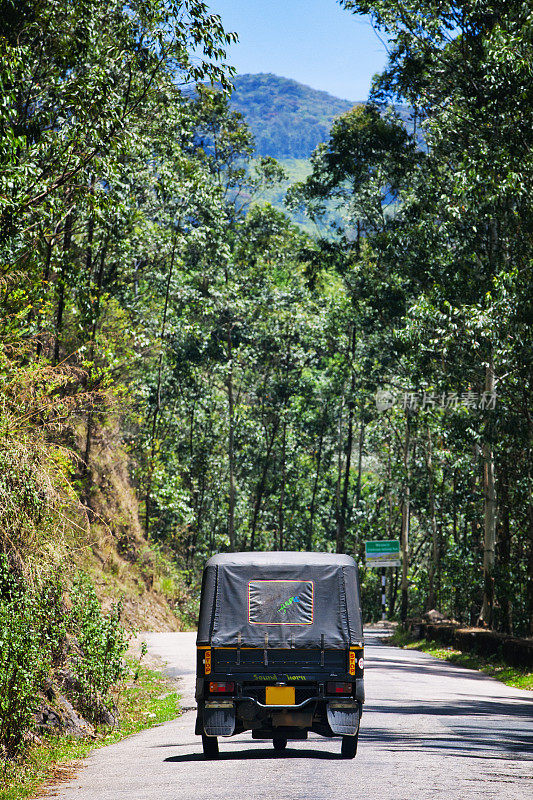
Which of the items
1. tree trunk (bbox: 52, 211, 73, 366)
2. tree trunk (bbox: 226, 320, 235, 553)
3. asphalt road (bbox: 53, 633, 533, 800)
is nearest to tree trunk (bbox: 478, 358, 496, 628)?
asphalt road (bbox: 53, 633, 533, 800)

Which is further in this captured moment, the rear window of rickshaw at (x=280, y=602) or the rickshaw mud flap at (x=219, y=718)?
the rear window of rickshaw at (x=280, y=602)

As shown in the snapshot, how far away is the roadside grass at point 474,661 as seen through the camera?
22922 millimetres

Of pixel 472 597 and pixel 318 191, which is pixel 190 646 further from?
pixel 318 191

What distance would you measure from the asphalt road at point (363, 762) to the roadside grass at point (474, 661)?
551 cm

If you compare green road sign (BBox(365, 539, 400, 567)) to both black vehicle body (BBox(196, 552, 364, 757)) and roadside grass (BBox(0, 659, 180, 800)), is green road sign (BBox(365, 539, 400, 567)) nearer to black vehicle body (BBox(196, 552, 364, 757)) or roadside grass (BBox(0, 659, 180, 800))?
roadside grass (BBox(0, 659, 180, 800))

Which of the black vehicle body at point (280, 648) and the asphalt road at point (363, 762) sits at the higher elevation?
the black vehicle body at point (280, 648)

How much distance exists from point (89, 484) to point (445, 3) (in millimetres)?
18261

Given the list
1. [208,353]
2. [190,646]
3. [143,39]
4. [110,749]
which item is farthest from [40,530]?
[208,353]

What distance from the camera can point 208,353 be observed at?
49.4 metres

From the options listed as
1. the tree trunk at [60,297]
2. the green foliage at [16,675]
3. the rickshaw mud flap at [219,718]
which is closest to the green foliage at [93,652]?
the green foliage at [16,675]

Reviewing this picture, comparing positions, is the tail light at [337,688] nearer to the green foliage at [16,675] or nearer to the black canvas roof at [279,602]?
the black canvas roof at [279,602]

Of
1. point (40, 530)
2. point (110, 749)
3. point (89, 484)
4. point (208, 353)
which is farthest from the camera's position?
point (208, 353)

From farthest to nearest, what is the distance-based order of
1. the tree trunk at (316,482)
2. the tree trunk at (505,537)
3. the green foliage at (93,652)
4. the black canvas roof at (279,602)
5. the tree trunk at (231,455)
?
the tree trunk at (316,482) < the tree trunk at (231,455) < the tree trunk at (505,537) < the green foliage at (93,652) < the black canvas roof at (279,602)

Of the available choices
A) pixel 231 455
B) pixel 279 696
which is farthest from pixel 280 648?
pixel 231 455
